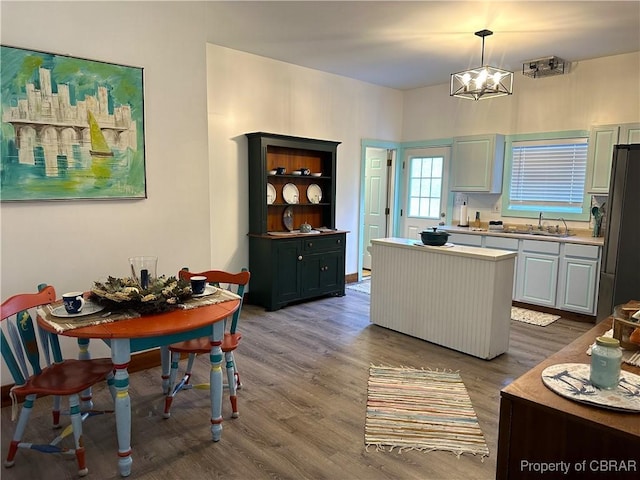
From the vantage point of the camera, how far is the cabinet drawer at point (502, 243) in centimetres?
526

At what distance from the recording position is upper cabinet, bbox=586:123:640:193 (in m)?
4.66

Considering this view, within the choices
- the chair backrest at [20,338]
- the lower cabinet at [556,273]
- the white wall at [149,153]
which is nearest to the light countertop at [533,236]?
the lower cabinet at [556,273]

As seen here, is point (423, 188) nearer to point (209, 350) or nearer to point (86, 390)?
point (209, 350)

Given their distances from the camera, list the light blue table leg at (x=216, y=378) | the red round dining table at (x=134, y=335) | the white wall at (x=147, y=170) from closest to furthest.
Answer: the red round dining table at (x=134, y=335) < the light blue table leg at (x=216, y=378) < the white wall at (x=147, y=170)

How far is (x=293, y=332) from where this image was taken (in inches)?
169

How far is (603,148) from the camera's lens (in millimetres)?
4789

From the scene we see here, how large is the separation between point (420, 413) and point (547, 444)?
1.40 meters

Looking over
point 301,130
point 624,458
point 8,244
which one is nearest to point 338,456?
point 624,458

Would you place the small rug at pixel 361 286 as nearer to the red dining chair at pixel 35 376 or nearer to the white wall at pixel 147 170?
the white wall at pixel 147 170

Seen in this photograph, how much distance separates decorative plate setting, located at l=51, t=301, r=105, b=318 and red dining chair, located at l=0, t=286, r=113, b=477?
14 centimetres

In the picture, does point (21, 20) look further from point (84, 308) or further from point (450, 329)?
point (450, 329)

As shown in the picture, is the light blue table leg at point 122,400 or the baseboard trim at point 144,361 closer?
the light blue table leg at point 122,400

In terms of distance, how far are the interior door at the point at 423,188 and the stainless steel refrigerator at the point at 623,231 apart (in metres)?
2.88

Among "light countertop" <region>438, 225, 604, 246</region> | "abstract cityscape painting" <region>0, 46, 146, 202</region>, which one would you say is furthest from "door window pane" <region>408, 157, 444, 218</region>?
"abstract cityscape painting" <region>0, 46, 146, 202</region>
